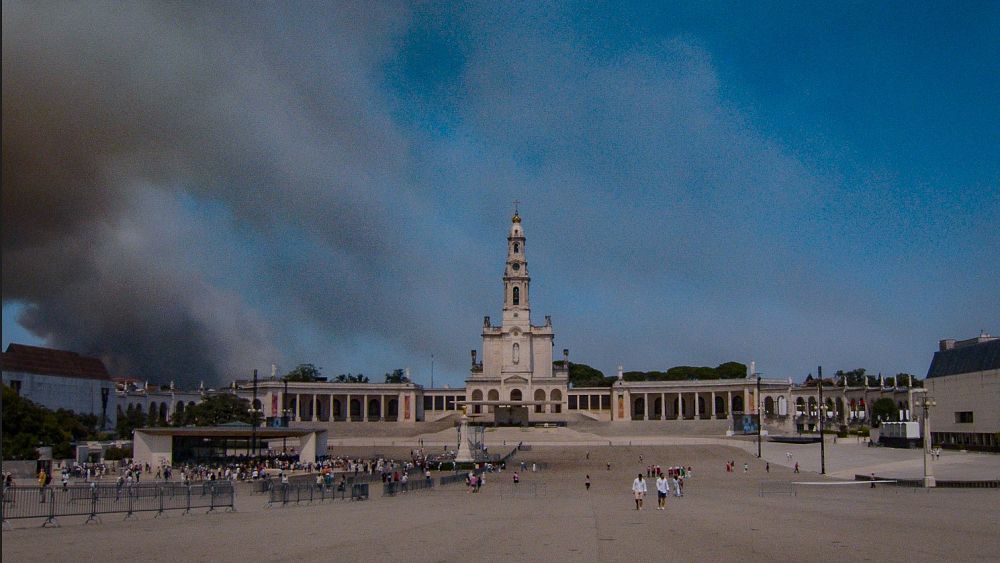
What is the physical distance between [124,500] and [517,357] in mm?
92694

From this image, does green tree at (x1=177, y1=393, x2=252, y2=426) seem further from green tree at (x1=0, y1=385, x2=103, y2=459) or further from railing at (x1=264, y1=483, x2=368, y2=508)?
railing at (x1=264, y1=483, x2=368, y2=508)

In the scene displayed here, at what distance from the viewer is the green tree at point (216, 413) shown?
94.5 metres

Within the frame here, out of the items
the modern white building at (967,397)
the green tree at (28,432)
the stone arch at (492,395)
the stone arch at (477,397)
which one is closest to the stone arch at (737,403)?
the stone arch at (492,395)

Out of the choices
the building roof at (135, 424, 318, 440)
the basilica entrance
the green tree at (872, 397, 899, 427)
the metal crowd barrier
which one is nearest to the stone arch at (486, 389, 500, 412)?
the basilica entrance

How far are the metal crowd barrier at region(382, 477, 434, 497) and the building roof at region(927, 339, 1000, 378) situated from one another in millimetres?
47997

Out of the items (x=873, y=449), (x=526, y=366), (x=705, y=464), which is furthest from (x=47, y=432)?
(x=526, y=366)

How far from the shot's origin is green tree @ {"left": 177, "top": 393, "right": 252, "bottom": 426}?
94.5 meters

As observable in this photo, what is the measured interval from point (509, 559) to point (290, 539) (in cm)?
640

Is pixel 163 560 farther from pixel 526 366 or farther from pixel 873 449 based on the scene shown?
pixel 526 366

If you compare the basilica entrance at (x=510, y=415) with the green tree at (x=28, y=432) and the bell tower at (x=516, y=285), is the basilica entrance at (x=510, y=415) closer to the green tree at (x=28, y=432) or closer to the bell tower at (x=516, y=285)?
the bell tower at (x=516, y=285)

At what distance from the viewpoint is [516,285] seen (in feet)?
407

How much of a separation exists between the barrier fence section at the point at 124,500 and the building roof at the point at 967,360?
200ft

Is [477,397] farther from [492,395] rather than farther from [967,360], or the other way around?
[967,360]

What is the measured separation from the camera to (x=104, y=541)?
2073 cm
